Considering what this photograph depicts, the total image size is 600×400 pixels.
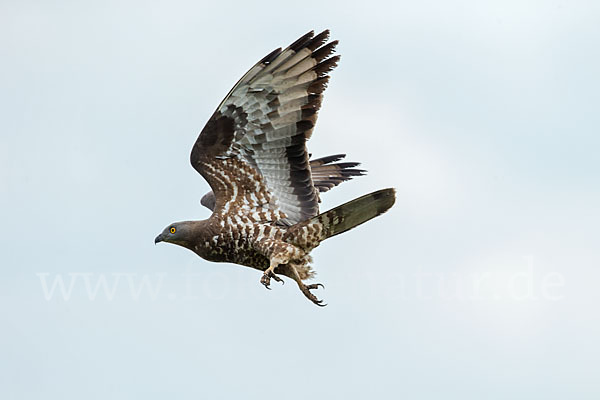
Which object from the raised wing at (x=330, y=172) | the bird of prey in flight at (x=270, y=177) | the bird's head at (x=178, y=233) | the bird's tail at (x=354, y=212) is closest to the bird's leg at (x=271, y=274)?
the bird of prey in flight at (x=270, y=177)

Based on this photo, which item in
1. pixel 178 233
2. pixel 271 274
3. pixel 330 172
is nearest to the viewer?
pixel 271 274

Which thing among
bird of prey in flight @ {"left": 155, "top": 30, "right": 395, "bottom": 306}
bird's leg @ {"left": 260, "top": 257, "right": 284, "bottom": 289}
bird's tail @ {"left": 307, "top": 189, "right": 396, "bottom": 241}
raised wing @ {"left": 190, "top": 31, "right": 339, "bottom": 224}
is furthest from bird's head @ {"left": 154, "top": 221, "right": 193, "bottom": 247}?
bird's tail @ {"left": 307, "top": 189, "right": 396, "bottom": 241}

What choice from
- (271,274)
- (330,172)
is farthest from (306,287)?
(330,172)

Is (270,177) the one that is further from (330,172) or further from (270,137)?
(330,172)

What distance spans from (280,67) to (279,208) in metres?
2.00

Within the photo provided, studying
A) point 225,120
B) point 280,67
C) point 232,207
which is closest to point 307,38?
point 280,67

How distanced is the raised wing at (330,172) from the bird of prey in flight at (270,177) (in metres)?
1.74

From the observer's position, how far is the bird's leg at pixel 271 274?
1391cm

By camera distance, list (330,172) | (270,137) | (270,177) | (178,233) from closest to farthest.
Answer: (270,137) < (270,177) < (178,233) < (330,172)

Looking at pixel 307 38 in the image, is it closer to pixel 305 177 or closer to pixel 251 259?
pixel 305 177

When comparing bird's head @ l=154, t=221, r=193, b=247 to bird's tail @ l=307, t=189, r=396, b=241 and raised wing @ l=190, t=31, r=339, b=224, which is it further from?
bird's tail @ l=307, t=189, r=396, b=241

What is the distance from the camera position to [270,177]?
1495 cm

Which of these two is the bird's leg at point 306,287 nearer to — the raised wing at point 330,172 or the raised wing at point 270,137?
the raised wing at point 270,137

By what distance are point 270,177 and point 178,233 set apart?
1447mm
